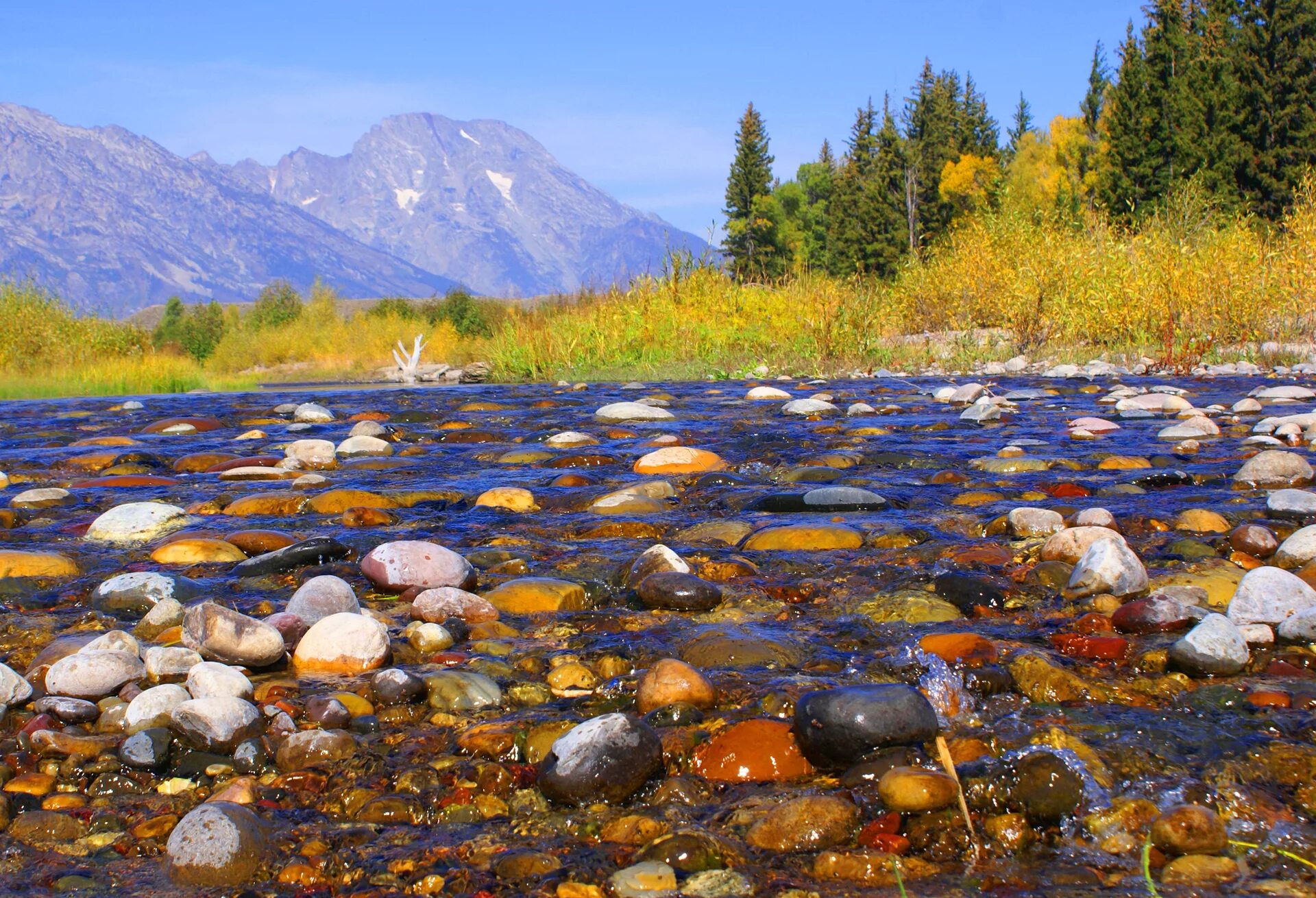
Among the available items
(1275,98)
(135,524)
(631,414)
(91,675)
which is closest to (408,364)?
(631,414)

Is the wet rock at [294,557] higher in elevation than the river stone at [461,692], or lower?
higher

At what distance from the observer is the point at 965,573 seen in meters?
2.93

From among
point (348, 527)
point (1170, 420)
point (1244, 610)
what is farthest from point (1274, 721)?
point (1170, 420)

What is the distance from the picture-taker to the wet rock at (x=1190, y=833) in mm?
1501

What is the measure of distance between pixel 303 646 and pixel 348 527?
1.58m

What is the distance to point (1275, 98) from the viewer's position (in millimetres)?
34688

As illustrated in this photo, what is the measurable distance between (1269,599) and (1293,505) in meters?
1.32

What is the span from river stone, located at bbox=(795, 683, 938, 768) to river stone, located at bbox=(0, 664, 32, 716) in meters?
1.68

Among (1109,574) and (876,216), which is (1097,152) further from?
(1109,574)

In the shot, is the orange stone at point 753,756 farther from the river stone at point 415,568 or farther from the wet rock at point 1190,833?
the river stone at point 415,568

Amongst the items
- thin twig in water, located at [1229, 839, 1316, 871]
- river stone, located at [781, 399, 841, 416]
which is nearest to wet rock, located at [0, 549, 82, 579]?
thin twig in water, located at [1229, 839, 1316, 871]

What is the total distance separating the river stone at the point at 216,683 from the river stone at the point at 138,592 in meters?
0.77

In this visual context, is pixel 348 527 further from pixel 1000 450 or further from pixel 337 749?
pixel 1000 450

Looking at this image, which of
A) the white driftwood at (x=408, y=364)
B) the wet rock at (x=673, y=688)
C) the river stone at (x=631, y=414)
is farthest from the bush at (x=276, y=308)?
the wet rock at (x=673, y=688)
